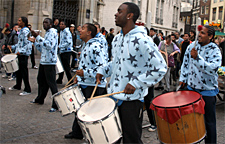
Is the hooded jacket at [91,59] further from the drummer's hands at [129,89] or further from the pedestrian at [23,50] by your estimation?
the pedestrian at [23,50]

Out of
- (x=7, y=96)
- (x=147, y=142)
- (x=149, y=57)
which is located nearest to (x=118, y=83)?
(x=149, y=57)

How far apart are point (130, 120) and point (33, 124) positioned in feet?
9.08

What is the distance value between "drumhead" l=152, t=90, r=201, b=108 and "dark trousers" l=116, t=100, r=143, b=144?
11.0 inches

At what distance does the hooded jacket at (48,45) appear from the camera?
595 cm

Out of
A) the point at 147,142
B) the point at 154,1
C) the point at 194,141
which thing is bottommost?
the point at 147,142

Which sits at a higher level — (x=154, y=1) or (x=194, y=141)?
(x=154, y=1)

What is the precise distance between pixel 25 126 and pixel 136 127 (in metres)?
2.76

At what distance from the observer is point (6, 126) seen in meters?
4.95

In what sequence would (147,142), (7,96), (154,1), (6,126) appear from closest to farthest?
1. (147,142)
2. (6,126)
3. (7,96)
4. (154,1)

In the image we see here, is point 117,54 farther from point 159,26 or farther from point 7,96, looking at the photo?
point 159,26

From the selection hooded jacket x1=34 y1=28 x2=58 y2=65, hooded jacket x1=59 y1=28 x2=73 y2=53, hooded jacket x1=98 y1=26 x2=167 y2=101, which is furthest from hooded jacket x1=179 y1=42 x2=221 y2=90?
hooded jacket x1=59 y1=28 x2=73 y2=53

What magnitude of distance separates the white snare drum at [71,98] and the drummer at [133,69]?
4.22 feet

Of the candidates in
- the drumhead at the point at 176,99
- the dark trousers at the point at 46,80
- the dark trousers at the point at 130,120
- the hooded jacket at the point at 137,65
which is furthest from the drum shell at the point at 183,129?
the dark trousers at the point at 46,80

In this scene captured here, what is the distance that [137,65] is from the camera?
3.05 m
